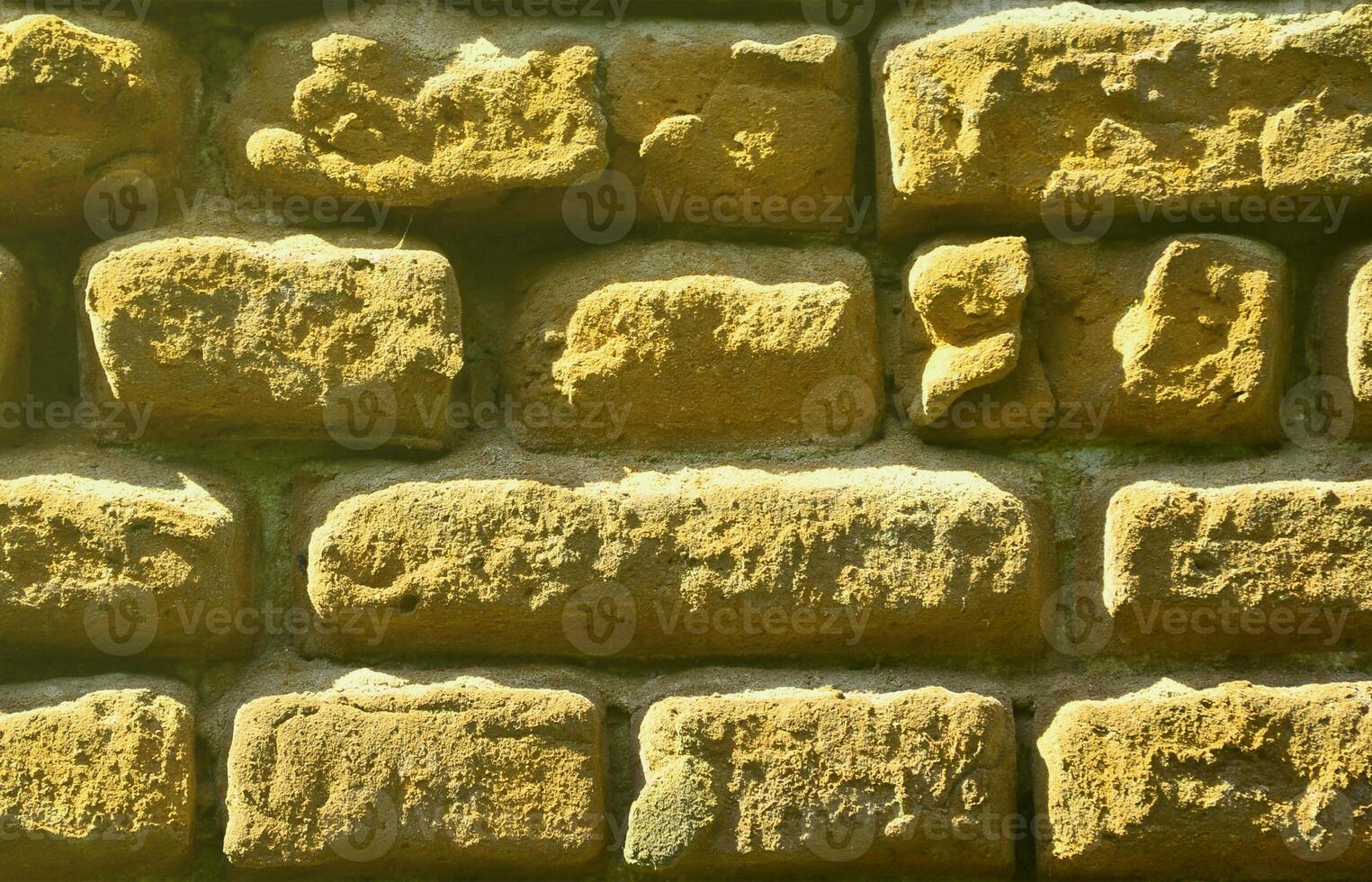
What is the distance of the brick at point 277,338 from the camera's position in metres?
1.27

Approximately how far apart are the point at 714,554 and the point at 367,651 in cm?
33

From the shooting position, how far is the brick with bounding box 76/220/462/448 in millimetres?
1269

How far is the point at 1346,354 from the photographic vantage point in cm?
132

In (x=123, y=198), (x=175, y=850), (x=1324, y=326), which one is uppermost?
(x=123, y=198)

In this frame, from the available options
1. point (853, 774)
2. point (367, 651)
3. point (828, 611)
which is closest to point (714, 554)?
point (828, 611)

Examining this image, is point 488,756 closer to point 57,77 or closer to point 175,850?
point 175,850

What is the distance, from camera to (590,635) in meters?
1.27

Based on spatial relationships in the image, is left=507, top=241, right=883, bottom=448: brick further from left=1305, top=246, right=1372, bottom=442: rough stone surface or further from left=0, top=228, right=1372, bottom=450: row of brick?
left=1305, top=246, right=1372, bottom=442: rough stone surface

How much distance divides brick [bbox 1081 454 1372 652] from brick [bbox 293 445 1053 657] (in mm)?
99

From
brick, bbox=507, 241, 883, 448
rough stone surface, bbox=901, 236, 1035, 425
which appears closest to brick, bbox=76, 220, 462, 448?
brick, bbox=507, 241, 883, 448
